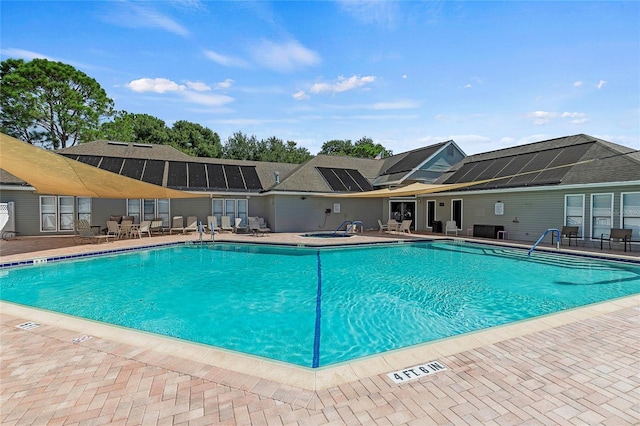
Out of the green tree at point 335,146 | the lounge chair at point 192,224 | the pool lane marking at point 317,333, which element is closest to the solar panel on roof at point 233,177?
the lounge chair at point 192,224

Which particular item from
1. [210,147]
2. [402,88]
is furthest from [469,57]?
[210,147]

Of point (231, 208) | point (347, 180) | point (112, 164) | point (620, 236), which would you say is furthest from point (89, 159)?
point (620, 236)

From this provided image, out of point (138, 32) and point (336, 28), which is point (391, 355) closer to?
point (336, 28)

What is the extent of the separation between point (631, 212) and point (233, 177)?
1832 centimetres

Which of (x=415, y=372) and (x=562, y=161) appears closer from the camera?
(x=415, y=372)

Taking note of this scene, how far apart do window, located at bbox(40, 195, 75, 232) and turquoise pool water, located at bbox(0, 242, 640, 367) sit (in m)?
7.30

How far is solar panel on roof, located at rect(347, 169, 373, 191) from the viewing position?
20.3 meters

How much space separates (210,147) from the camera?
37219 mm

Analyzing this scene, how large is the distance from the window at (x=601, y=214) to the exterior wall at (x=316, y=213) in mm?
10990

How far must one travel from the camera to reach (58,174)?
30.8 feet

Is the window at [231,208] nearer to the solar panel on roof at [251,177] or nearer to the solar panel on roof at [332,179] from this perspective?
the solar panel on roof at [251,177]

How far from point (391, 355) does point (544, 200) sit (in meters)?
13.7

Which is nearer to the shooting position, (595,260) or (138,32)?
(595,260)

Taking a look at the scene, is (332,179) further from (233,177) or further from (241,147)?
(241,147)
